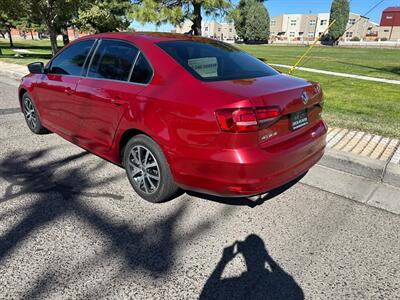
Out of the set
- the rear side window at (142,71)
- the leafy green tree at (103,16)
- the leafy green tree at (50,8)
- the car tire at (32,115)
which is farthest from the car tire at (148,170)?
the leafy green tree at (103,16)

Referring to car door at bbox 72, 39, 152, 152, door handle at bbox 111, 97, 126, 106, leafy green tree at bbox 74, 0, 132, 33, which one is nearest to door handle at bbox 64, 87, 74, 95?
car door at bbox 72, 39, 152, 152

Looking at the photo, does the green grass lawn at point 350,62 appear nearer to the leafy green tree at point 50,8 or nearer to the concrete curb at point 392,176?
the concrete curb at point 392,176

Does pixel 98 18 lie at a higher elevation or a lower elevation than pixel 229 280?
higher

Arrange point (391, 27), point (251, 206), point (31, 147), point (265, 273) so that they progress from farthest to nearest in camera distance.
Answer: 1. point (391, 27)
2. point (31, 147)
3. point (251, 206)
4. point (265, 273)

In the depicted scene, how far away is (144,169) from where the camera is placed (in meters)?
3.22

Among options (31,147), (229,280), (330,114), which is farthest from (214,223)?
(330,114)

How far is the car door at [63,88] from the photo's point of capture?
391 centimetres

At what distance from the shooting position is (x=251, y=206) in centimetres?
323

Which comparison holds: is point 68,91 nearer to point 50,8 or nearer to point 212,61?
point 212,61

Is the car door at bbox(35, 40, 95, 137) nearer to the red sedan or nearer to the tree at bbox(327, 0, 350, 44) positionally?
the red sedan

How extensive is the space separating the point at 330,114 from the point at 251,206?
358 centimetres

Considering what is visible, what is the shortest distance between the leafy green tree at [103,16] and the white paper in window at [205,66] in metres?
17.2

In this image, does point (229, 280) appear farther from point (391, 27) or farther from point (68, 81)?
point (391, 27)

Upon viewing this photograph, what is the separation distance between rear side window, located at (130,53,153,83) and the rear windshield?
22 cm
